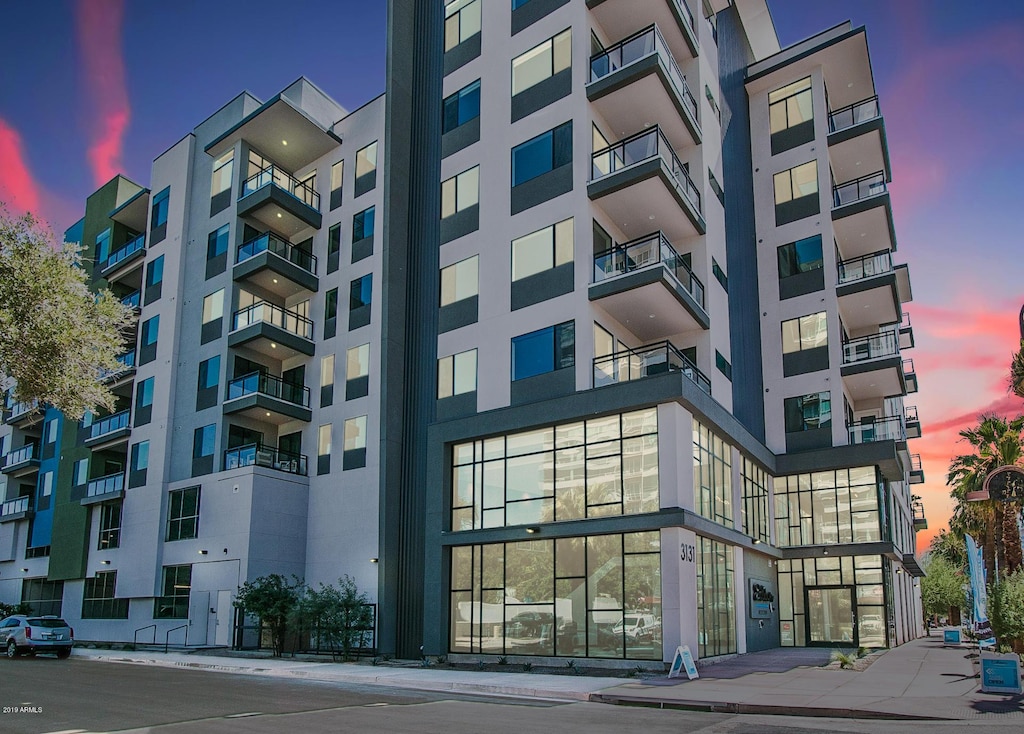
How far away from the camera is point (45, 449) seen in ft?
181

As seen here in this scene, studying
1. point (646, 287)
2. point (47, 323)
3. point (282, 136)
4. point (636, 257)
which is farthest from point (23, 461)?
point (646, 287)

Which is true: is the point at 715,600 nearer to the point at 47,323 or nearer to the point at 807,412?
the point at 807,412

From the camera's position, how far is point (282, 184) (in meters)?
43.6

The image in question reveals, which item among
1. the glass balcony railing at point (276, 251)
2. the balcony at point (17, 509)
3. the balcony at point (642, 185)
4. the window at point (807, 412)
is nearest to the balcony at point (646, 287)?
the balcony at point (642, 185)

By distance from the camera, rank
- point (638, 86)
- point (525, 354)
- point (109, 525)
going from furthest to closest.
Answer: point (109, 525) < point (638, 86) < point (525, 354)

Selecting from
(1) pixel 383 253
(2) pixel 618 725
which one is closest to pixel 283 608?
(1) pixel 383 253

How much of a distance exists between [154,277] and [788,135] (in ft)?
118

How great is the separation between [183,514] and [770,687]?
30473mm

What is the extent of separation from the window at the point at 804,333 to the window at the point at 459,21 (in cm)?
2030

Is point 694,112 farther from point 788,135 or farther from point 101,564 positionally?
point 101,564

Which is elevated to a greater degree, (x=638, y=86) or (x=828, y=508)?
(x=638, y=86)

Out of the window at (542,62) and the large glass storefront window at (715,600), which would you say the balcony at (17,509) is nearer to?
the window at (542,62)

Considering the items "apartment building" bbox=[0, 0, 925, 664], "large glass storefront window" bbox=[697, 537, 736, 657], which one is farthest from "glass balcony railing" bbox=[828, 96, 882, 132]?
"large glass storefront window" bbox=[697, 537, 736, 657]

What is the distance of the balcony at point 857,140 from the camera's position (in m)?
39.7
